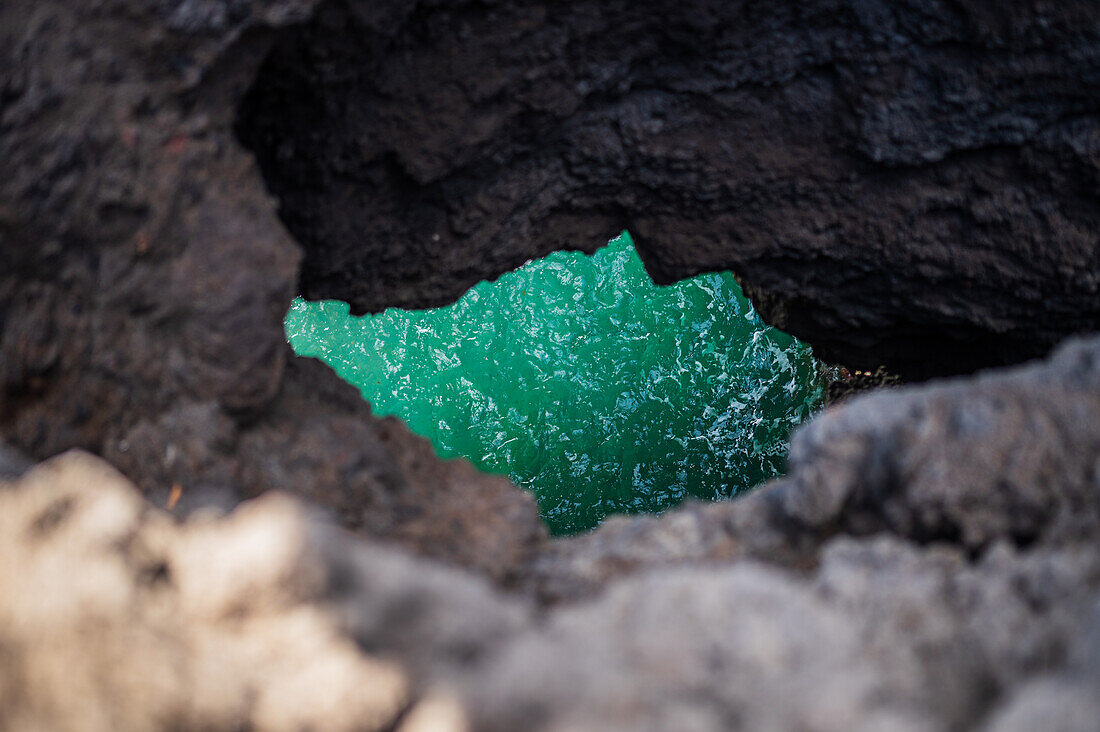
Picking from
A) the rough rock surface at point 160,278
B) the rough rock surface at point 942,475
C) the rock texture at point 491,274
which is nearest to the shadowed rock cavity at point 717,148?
the rock texture at point 491,274

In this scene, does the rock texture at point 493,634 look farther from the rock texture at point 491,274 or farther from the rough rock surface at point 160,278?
the rough rock surface at point 160,278

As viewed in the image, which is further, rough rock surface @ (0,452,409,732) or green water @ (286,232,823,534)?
green water @ (286,232,823,534)

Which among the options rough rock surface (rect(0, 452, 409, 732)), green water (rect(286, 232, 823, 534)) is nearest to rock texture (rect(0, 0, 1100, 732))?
rough rock surface (rect(0, 452, 409, 732))

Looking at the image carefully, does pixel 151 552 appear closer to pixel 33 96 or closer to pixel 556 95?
pixel 33 96

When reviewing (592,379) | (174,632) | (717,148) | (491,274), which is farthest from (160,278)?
(592,379)

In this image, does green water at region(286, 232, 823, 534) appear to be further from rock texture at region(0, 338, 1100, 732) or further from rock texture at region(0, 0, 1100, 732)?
rock texture at region(0, 338, 1100, 732)

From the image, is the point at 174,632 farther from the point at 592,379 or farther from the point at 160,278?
the point at 592,379
